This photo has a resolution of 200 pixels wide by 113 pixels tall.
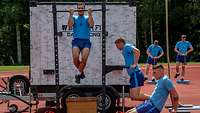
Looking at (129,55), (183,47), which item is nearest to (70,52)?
(129,55)

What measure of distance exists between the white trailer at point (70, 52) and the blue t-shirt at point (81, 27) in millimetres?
1465

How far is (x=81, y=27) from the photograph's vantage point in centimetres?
1370

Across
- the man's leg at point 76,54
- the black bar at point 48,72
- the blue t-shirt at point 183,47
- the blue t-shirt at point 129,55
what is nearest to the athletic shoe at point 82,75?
the man's leg at point 76,54

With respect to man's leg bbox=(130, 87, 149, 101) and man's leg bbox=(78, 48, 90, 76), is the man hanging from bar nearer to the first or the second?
man's leg bbox=(78, 48, 90, 76)

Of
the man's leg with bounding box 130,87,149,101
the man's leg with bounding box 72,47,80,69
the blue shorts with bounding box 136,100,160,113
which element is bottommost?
the man's leg with bounding box 130,87,149,101

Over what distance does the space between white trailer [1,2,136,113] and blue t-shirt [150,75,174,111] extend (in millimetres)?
4901

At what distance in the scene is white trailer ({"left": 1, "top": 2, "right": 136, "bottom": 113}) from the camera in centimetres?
1526

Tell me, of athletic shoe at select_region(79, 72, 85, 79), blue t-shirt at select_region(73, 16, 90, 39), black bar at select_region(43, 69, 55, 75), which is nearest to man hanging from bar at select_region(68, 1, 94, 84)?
blue t-shirt at select_region(73, 16, 90, 39)

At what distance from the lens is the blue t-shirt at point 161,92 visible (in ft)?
33.1

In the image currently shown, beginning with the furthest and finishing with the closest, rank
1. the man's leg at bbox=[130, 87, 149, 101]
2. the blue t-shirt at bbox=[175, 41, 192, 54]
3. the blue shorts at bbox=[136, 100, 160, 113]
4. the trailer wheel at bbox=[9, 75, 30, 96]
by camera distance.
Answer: the blue t-shirt at bbox=[175, 41, 192, 54] < the trailer wheel at bbox=[9, 75, 30, 96] < the man's leg at bbox=[130, 87, 149, 101] < the blue shorts at bbox=[136, 100, 160, 113]

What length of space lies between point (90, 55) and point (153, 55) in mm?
11000

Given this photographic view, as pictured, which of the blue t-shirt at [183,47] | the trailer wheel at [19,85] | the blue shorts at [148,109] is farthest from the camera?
the blue t-shirt at [183,47]

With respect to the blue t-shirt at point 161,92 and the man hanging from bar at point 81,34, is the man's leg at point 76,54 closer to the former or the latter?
the man hanging from bar at point 81,34

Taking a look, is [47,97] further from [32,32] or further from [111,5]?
[111,5]
